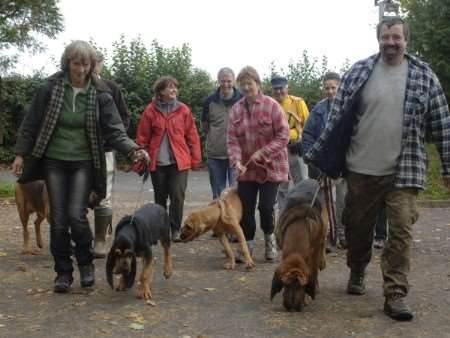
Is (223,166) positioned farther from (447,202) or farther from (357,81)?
(447,202)

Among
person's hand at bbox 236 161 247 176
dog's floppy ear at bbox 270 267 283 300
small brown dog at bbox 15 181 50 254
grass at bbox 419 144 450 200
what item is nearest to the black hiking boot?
dog's floppy ear at bbox 270 267 283 300

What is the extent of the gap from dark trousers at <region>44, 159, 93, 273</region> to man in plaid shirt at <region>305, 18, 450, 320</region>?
2.22 metres

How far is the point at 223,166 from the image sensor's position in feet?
30.0

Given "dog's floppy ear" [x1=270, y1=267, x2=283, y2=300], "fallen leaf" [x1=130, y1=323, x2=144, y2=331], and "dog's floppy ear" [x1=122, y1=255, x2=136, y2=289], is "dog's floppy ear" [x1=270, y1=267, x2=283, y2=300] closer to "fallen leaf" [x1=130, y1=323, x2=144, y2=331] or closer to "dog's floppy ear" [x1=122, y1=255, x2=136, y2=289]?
"fallen leaf" [x1=130, y1=323, x2=144, y2=331]

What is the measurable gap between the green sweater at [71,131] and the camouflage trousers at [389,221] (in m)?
2.32

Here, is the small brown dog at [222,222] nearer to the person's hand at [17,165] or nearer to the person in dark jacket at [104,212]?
the person in dark jacket at [104,212]

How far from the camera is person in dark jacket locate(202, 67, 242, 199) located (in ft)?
29.6

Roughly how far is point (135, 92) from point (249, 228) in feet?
44.3

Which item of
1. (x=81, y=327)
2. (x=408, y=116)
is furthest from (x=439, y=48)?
(x=81, y=327)

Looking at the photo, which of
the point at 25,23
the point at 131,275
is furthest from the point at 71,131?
the point at 25,23

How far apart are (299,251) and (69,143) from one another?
7.27 feet

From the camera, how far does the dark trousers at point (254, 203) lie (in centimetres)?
718

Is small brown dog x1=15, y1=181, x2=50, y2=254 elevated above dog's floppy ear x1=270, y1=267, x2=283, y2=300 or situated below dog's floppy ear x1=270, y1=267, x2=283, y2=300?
above

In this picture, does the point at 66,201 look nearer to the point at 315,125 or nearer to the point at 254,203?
the point at 254,203
